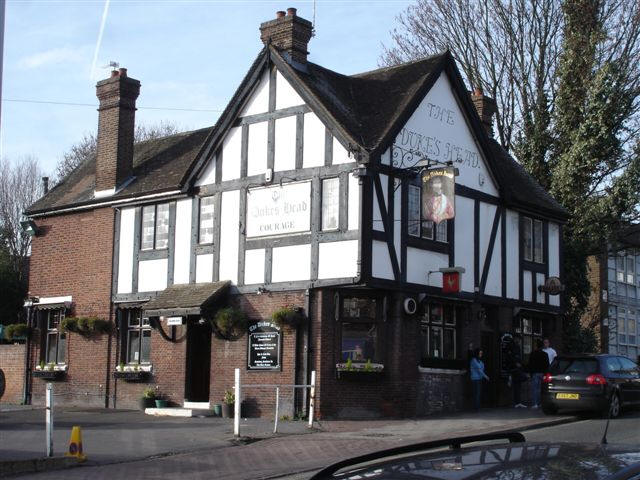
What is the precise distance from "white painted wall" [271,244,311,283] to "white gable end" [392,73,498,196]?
9.69ft

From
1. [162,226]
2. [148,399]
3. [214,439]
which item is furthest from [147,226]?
[214,439]

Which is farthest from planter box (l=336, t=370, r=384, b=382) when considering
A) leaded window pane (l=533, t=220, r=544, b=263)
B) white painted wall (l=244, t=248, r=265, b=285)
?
leaded window pane (l=533, t=220, r=544, b=263)

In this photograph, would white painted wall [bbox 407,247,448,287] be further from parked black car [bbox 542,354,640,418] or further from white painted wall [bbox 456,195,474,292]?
parked black car [bbox 542,354,640,418]

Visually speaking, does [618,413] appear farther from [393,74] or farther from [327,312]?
[393,74]

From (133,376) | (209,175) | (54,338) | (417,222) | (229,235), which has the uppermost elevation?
(209,175)

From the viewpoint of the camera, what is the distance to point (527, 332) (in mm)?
25906

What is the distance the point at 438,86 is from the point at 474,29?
13.1 m

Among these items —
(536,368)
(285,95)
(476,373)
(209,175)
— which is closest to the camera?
(285,95)

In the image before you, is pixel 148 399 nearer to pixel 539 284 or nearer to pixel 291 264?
pixel 291 264

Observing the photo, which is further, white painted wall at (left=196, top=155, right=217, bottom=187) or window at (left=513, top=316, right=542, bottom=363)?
window at (left=513, top=316, right=542, bottom=363)

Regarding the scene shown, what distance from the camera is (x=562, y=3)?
32219mm

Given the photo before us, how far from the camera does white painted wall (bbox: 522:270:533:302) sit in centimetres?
2517

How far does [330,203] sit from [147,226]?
6282 millimetres

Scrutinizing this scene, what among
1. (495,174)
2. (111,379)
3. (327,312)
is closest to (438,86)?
(495,174)
